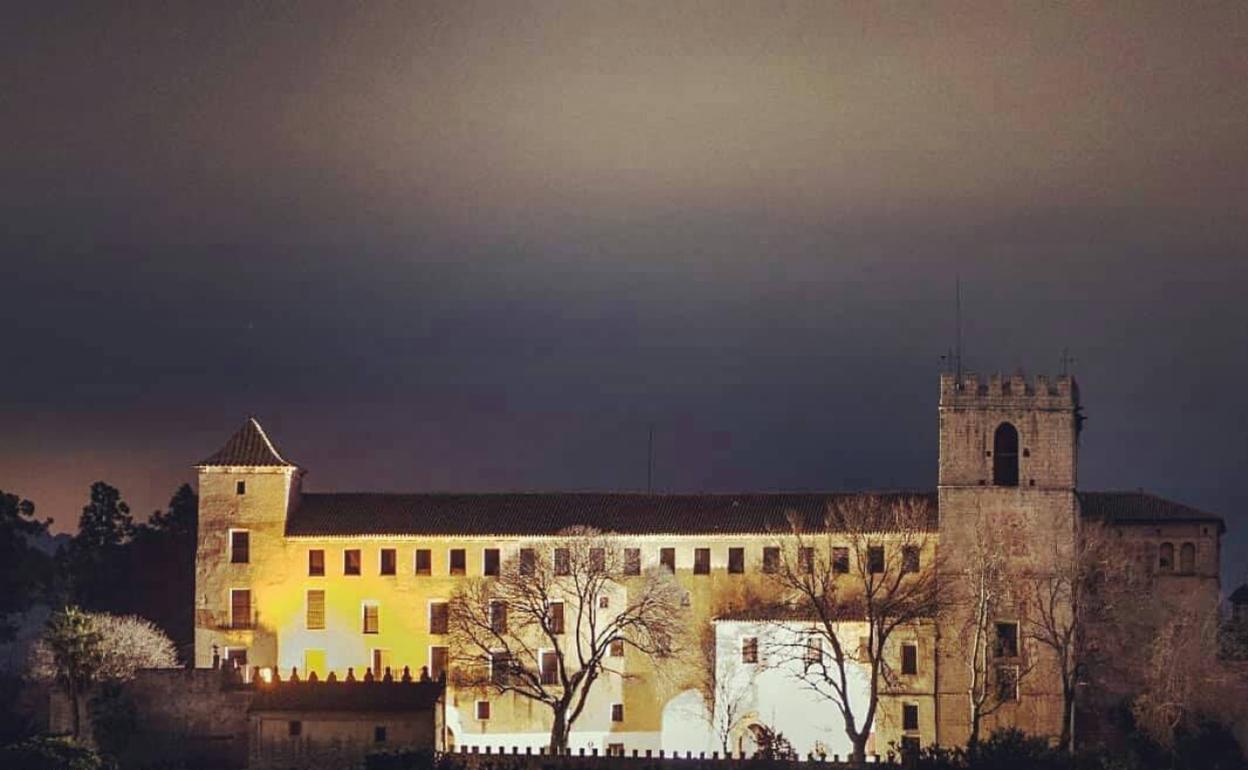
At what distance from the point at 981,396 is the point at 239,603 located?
23.6m

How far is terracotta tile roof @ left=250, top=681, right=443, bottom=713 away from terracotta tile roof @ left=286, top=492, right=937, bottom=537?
718 cm

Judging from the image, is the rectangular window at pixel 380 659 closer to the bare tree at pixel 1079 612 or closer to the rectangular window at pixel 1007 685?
the rectangular window at pixel 1007 685

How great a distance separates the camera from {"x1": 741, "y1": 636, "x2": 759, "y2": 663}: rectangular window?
83.7m

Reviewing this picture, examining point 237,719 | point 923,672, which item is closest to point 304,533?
point 237,719

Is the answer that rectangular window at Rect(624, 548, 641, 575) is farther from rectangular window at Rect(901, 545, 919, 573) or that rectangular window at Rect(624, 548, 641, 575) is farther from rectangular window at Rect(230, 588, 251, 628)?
rectangular window at Rect(230, 588, 251, 628)

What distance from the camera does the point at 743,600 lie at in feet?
282

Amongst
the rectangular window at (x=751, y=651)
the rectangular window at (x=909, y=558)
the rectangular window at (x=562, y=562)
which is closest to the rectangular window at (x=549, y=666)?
the rectangular window at (x=562, y=562)

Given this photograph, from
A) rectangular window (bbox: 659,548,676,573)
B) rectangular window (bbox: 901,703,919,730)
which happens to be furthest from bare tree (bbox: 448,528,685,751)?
rectangular window (bbox: 901,703,919,730)

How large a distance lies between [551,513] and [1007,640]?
596 inches

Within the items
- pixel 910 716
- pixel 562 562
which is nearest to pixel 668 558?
pixel 562 562

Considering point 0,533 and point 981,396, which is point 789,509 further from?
point 0,533

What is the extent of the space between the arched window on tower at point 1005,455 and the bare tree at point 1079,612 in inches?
107

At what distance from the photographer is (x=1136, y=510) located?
320 feet

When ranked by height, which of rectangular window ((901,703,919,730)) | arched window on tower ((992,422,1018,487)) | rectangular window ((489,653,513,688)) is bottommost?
rectangular window ((901,703,919,730))
